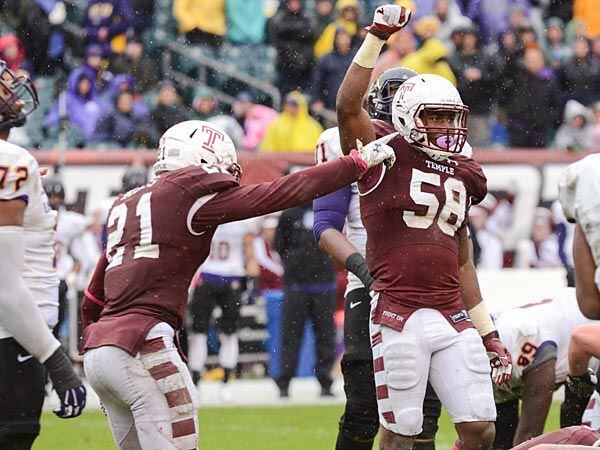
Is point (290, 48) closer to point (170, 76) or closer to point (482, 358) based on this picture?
point (170, 76)

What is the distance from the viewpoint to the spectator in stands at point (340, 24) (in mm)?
14641

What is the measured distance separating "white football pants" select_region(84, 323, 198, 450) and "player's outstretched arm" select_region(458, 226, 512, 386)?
1452 millimetres

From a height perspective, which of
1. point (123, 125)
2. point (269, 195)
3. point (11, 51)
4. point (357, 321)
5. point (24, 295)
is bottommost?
point (357, 321)

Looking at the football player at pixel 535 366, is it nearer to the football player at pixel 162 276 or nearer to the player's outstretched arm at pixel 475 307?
the player's outstretched arm at pixel 475 307

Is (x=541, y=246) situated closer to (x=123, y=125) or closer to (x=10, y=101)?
(x=123, y=125)

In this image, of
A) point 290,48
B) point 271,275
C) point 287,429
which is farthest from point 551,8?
point 287,429

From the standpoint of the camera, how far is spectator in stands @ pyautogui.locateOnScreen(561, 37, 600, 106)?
15156 millimetres

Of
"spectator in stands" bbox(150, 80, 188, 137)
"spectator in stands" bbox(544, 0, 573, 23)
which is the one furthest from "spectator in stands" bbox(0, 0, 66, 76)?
"spectator in stands" bbox(544, 0, 573, 23)

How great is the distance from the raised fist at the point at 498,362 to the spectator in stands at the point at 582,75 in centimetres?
992

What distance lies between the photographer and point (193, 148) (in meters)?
5.02

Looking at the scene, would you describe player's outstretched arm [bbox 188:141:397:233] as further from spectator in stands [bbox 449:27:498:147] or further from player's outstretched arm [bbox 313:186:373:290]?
spectator in stands [bbox 449:27:498:147]

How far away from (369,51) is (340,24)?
373 inches

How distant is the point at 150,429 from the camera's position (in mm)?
4699

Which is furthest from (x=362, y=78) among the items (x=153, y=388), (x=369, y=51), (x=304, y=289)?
(x=304, y=289)
